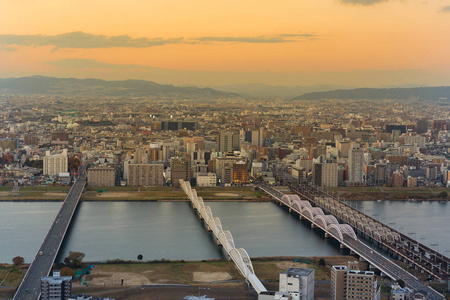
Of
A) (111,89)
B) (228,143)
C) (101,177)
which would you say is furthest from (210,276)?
(111,89)

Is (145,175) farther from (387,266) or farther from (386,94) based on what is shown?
(386,94)

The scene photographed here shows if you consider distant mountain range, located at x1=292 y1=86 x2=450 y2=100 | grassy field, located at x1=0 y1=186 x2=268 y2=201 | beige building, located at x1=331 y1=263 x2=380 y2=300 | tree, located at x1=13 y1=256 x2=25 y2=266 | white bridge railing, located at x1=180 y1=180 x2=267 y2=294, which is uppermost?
distant mountain range, located at x1=292 y1=86 x2=450 y2=100

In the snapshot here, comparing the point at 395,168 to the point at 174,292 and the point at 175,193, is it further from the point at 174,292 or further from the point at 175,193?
the point at 174,292

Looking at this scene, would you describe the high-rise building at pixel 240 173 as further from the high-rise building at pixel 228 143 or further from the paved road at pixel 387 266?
the paved road at pixel 387 266

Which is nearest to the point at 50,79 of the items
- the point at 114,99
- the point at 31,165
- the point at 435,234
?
the point at 114,99

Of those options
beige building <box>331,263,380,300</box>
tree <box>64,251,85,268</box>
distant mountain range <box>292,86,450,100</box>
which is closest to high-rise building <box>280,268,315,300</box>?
beige building <box>331,263,380,300</box>

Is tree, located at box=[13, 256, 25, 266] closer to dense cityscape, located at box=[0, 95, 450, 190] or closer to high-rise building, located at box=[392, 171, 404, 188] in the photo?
dense cityscape, located at box=[0, 95, 450, 190]
